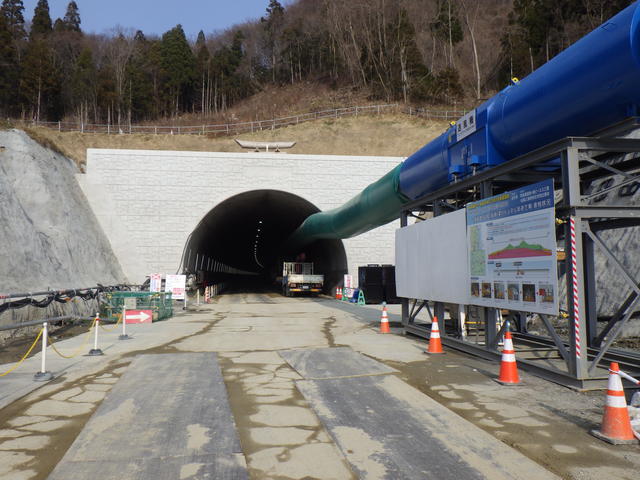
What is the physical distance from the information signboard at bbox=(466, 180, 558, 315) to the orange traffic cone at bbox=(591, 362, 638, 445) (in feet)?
7.37

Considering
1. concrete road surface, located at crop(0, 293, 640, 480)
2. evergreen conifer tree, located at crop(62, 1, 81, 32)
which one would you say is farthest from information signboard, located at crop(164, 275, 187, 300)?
evergreen conifer tree, located at crop(62, 1, 81, 32)

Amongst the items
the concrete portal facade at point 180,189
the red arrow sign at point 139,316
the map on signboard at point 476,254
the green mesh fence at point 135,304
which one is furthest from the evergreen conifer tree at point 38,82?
the map on signboard at point 476,254

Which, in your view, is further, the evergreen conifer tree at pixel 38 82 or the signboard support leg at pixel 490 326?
the evergreen conifer tree at pixel 38 82

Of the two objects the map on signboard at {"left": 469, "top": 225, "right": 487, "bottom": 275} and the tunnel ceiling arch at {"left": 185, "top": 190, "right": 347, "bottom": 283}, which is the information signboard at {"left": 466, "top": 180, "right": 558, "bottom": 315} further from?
the tunnel ceiling arch at {"left": 185, "top": 190, "right": 347, "bottom": 283}

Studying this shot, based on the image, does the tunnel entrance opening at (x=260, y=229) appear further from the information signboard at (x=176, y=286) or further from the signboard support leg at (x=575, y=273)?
the signboard support leg at (x=575, y=273)

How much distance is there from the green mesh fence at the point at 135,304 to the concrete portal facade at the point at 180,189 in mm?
10551

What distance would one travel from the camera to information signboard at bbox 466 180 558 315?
7.72 metres

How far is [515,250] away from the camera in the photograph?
857 cm

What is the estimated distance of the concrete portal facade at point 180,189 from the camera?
99.2 feet

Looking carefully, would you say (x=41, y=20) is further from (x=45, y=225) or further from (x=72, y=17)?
(x=45, y=225)

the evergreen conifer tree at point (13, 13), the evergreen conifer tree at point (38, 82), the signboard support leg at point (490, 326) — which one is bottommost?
the signboard support leg at point (490, 326)

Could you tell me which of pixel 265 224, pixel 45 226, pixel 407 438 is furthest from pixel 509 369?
pixel 265 224

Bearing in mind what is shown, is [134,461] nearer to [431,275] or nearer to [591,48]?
[591,48]

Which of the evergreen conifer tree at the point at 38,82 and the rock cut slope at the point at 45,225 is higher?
the evergreen conifer tree at the point at 38,82
